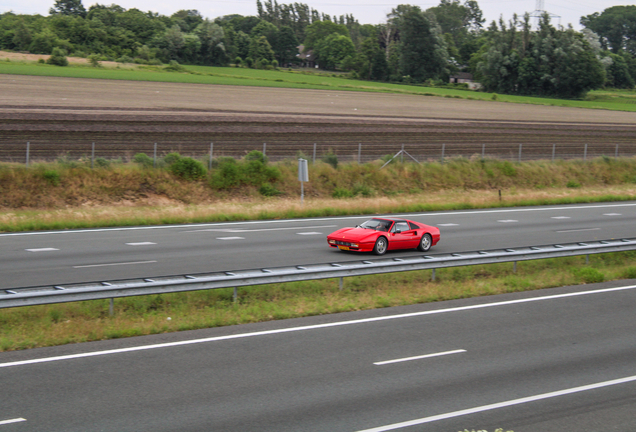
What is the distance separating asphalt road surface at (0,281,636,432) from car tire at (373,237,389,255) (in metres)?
6.09

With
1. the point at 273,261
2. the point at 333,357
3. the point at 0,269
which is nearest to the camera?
the point at 333,357

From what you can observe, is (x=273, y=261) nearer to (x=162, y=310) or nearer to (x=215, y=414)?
(x=162, y=310)

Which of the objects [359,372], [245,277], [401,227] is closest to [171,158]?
[401,227]

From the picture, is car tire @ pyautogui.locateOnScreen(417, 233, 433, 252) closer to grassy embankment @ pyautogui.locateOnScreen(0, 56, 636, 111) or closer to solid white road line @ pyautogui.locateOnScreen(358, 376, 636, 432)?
solid white road line @ pyautogui.locateOnScreen(358, 376, 636, 432)

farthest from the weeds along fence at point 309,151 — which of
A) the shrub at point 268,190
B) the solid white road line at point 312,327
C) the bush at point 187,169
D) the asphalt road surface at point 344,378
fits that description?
the asphalt road surface at point 344,378

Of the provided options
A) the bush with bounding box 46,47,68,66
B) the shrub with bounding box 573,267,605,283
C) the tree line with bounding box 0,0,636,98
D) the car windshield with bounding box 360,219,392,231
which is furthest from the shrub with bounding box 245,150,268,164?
the tree line with bounding box 0,0,636,98

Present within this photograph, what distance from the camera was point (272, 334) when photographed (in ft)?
34.8

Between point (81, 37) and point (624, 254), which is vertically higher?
point (81, 37)

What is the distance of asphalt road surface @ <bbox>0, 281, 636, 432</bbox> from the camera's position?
7.09 metres

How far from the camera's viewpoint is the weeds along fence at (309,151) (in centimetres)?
3191

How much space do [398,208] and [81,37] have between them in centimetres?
6932

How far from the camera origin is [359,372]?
28.7ft

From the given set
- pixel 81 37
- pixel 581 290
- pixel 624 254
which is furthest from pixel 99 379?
pixel 81 37

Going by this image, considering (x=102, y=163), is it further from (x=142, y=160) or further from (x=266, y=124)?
(x=266, y=124)
